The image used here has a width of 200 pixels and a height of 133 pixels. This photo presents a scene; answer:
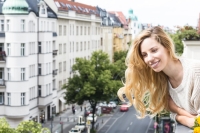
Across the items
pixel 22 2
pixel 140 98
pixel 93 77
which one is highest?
pixel 22 2

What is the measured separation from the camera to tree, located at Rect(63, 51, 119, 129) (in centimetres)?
4600

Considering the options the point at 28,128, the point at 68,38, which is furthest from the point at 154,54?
the point at 68,38

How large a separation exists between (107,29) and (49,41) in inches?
1671

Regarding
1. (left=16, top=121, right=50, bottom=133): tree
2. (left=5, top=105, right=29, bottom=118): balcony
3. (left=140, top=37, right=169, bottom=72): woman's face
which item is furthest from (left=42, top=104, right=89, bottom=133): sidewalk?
(left=140, top=37, right=169, bottom=72): woman's face

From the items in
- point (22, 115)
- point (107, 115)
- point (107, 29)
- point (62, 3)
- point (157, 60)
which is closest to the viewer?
point (157, 60)

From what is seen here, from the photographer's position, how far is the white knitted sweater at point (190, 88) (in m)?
4.57

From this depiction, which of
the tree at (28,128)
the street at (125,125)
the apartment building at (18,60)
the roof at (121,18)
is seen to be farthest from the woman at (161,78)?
the roof at (121,18)

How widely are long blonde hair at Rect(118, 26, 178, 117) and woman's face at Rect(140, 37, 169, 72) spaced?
0.06 m

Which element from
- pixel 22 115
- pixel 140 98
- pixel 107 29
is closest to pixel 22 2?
pixel 22 115

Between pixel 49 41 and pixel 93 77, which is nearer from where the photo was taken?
pixel 93 77

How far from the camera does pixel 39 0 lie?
51281 mm

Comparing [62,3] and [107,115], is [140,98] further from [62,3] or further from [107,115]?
[62,3]

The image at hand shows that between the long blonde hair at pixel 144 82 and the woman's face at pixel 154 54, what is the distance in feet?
0.19

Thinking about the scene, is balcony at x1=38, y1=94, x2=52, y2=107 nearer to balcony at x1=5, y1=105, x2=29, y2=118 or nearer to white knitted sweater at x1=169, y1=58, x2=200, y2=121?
balcony at x1=5, y1=105, x2=29, y2=118
